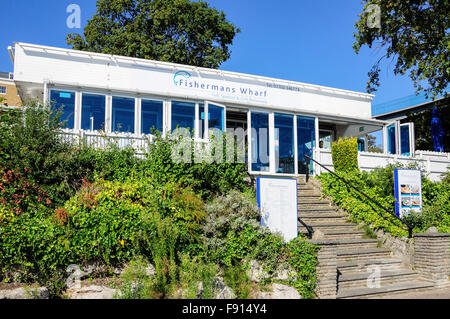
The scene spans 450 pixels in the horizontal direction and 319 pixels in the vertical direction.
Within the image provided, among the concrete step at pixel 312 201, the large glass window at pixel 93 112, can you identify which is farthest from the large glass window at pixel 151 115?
the concrete step at pixel 312 201

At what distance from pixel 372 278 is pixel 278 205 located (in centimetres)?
263

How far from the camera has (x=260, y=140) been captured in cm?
1429

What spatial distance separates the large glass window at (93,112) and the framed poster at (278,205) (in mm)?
6367

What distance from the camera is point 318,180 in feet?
40.7

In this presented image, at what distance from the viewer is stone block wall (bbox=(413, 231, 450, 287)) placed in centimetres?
888

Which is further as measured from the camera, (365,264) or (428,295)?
(365,264)

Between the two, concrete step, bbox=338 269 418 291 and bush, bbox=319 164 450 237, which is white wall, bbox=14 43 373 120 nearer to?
bush, bbox=319 164 450 237

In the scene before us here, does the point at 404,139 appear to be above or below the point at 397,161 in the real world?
above

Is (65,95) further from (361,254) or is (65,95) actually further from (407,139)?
(407,139)

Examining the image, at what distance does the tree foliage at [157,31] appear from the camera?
2241 centimetres

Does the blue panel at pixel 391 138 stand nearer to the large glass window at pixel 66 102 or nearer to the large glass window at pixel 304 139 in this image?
the large glass window at pixel 304 139

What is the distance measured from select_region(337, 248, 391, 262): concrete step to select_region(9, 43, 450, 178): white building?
13.4 feet

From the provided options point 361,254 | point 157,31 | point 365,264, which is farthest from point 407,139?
point 157,31
